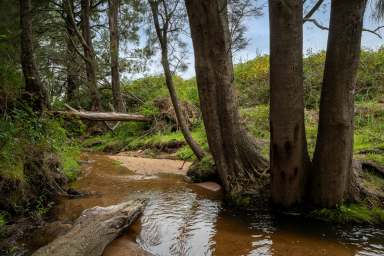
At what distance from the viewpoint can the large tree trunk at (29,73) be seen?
22.1ft

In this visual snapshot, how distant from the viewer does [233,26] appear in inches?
271

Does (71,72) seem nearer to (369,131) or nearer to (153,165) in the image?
(153,165)

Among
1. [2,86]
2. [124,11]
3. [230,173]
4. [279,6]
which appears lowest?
[230,173]

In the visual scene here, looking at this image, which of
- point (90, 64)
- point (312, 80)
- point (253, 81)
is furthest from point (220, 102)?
point (90, 64)

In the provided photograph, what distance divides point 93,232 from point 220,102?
2836 mm

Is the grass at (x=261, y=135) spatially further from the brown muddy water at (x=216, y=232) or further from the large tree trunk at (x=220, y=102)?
the brown muddy water at (x=216, y=232)

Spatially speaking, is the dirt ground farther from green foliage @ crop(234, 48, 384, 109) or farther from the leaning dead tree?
green foliage @ crop(234, 48, 384, 109)

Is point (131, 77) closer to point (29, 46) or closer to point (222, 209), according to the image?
point (29, 46)

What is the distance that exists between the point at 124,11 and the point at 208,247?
13368mm

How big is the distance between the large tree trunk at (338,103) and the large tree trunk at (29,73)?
486cm

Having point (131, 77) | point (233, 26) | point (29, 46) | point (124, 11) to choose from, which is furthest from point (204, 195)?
point (131, 77)

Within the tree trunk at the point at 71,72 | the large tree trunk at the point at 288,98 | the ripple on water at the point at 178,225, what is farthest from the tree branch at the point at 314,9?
the tree trunk at the point at 71,72

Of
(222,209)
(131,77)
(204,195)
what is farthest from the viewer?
(131,77)

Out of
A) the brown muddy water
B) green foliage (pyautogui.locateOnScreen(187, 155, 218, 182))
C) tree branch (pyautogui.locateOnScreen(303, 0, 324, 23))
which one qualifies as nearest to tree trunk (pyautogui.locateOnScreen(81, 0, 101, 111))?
green foliage (pyautogui.locateOnScreen(187, 155, 218, 182))
